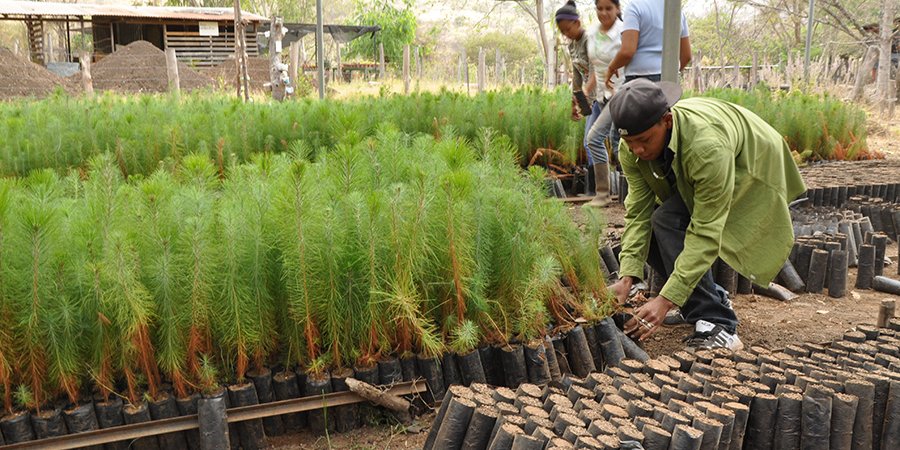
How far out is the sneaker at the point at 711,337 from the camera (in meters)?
3.48

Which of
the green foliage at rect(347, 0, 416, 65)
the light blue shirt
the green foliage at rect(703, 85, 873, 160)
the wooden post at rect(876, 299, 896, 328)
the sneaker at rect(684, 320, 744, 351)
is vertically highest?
the green foliage at rect(347, 0, 416, 65)

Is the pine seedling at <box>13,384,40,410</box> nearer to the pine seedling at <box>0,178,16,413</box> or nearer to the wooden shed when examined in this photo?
the pine seedling at <box>0,178,16,413</box>

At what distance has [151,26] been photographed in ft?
87.9

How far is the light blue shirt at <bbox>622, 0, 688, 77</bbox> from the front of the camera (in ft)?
17.1

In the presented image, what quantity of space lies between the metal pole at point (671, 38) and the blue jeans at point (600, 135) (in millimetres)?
1303

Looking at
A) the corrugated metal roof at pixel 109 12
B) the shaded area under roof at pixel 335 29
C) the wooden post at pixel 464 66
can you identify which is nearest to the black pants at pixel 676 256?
the wooden post at pixel 464 66

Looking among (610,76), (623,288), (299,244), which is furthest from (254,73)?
(299,244)

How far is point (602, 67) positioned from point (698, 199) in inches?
116

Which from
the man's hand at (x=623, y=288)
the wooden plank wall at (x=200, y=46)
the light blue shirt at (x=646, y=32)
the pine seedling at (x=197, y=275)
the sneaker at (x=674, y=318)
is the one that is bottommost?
the sneaker at (x=674, y=318)

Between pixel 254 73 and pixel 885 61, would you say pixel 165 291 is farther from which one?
pixel 254 73

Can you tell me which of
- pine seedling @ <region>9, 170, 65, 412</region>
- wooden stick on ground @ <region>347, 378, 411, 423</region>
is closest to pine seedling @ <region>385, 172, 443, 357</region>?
wooden stick on ground @ <region>347, 378, 411, 423</region>

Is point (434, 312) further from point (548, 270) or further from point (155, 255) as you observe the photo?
point (155, 255)

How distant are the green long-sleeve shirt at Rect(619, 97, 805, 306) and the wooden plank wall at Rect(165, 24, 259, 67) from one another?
79.8 ft

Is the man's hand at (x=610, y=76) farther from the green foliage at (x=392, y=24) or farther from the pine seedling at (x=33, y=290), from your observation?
the green foliage at (x=392, y=24)
